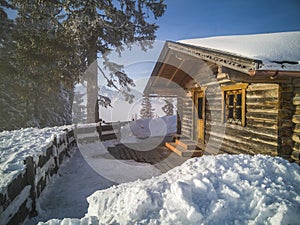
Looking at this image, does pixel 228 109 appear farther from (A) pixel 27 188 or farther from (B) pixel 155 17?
(B) pixel 155 17

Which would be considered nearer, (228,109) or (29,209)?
(29,209)

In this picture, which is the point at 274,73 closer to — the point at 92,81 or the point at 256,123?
the point at 256,123

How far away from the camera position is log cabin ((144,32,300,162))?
3969 millimetres

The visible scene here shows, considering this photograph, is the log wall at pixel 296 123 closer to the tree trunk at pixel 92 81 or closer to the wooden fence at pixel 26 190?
the wooden fence at pixel 26 190

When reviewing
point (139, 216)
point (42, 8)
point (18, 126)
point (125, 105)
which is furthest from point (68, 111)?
point (125, 105)

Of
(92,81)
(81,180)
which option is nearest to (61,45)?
(92,81)

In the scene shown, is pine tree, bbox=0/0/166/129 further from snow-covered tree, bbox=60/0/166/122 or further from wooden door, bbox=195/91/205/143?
wooden door, bbox=195/91/205/143

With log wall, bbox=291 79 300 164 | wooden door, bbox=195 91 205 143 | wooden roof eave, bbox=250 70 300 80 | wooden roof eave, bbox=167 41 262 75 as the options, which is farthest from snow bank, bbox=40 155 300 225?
wooden door, bbox=195 91 205 143

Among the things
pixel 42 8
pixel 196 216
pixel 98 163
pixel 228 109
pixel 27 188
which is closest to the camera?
pixel 196 216

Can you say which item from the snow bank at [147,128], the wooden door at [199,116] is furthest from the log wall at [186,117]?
the snow bank at [147,128]

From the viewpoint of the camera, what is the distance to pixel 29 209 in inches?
142

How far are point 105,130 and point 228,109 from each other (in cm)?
890

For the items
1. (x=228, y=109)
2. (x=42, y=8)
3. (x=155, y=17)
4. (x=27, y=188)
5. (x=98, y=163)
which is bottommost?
(x=98, y=163)

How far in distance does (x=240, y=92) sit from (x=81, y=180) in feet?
20.1
